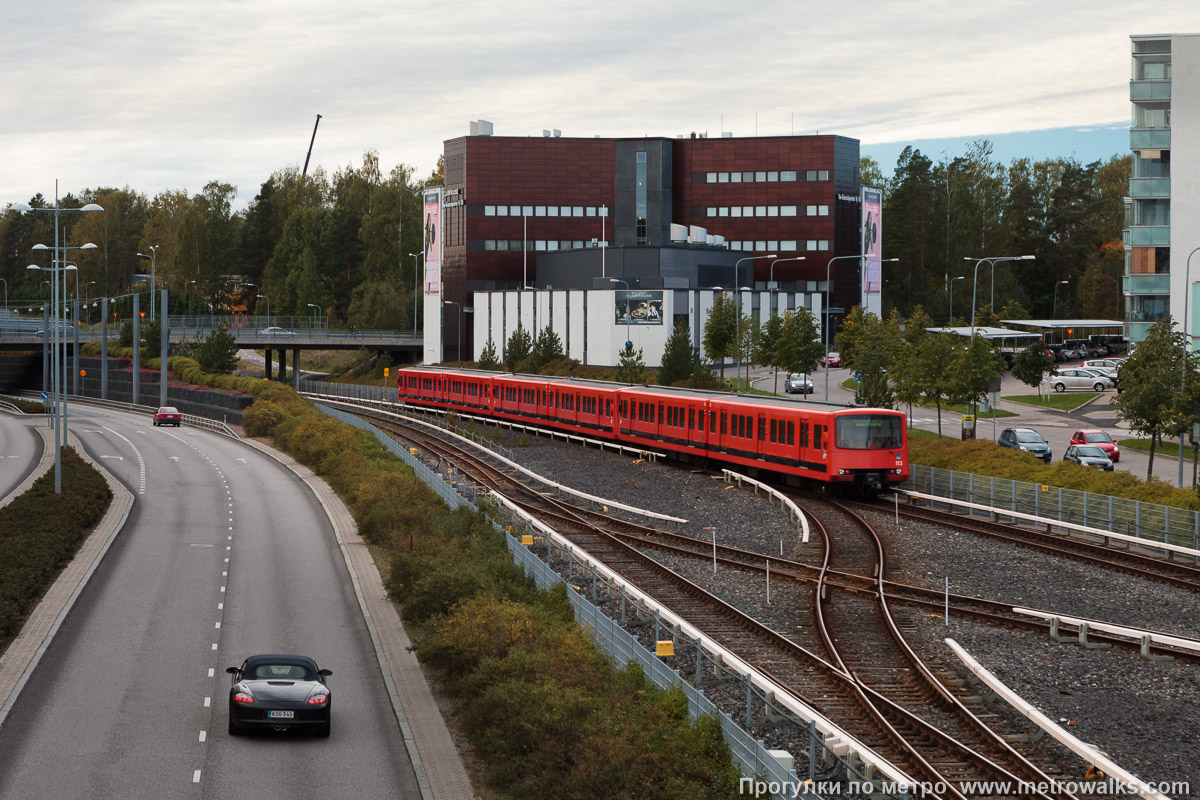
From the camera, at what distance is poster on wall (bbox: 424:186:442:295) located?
119625 millimetres

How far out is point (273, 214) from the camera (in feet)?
538

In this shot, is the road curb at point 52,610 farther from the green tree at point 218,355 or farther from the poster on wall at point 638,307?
the poster on wall at point 638,307

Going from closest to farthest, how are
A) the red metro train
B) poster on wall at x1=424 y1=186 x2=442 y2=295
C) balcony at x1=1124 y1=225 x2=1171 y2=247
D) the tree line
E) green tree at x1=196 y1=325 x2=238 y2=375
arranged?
the red metro train < balcony at x1=1124 y1=225 x2=1171 y2=247 < green tree at x1=196 y1=325 x2=238 y2=375 < poster on wall at x1=424 y1=186 x2=442 y2=295 < the tree line

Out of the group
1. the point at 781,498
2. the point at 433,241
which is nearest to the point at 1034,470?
the point at 781,498

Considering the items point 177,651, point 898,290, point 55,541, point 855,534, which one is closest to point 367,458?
point 55,541

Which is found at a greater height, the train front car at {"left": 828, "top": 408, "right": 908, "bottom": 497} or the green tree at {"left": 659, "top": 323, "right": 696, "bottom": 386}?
the green tree at {"left": 659, "top": 323, "right": 696, "bottom": 386}

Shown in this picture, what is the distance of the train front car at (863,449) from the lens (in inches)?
1553

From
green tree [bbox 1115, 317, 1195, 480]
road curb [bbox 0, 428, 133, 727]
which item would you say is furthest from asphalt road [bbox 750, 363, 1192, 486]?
road curb [bbox 0, 428, 133, 727]

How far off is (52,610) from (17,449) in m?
40.9

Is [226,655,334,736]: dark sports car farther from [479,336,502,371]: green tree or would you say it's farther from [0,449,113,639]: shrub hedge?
[479,336,502,371]: green tree

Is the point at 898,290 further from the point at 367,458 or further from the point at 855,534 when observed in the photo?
the point at 855,534

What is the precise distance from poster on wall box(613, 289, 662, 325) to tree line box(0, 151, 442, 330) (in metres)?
38.3

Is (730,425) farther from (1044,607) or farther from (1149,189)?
(1149,189)

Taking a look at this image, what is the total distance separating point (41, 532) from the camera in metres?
34.7
